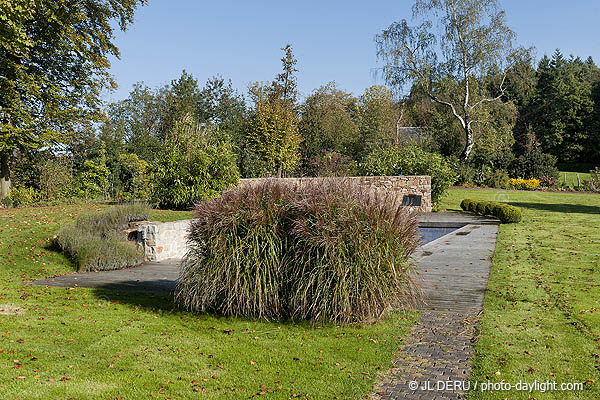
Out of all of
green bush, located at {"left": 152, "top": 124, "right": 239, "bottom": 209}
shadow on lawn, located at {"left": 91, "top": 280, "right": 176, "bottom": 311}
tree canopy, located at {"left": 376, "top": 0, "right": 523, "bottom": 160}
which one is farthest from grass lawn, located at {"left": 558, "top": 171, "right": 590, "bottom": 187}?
shadow on lawn, located at {"left": 91, "top": 280, "right": 176, "bottom": 311}

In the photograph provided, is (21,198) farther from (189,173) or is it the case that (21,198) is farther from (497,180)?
(497,180)

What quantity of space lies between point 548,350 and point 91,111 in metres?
19.1

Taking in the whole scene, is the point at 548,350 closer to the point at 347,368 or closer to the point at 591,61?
the point at 347,368

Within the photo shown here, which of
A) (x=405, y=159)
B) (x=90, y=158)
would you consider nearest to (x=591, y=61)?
(x=405, y=159)

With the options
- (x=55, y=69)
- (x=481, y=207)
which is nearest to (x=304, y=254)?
(x=481, y=207)

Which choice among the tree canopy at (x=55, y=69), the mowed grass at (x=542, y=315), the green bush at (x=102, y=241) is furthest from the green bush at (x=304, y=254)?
the tree canopy at (x=55, y=69)

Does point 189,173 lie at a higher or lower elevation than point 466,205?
higher

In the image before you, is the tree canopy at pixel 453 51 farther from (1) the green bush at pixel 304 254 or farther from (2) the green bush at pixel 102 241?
(1) the green bush at pixel 304 254

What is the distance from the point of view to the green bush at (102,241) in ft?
31.3

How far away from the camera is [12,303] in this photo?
20.9 ft

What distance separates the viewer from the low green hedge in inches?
606

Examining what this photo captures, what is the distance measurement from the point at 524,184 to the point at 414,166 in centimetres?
1207

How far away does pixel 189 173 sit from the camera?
42.4ft

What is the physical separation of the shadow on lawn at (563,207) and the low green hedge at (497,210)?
8.82 ft
